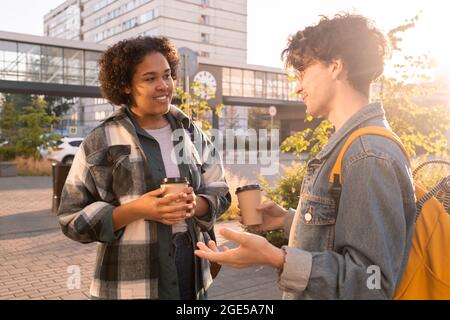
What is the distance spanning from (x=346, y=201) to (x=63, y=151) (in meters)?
20.5

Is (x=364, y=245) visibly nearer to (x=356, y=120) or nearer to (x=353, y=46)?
(x=356, y=120)

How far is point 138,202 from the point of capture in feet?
6.66

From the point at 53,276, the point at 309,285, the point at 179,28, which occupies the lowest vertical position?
the point at 53,276

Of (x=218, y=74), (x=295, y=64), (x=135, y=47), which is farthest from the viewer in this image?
(x=218, y=74)

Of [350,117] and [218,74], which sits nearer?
[350,117]

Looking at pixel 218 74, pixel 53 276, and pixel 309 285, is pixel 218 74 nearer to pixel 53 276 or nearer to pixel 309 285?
pixel 53 276

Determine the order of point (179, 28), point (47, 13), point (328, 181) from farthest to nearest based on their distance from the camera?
point (47, 13)
point (179, 28)
point (328, 181)

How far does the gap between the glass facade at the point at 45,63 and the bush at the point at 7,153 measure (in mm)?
8043

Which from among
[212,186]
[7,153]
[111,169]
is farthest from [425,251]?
[7,153]

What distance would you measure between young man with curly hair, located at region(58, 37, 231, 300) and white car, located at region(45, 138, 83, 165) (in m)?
18.7

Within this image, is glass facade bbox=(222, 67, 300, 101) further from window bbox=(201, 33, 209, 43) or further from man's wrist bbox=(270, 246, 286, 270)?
man's wrist bbox=(270, 246, 286, 270)

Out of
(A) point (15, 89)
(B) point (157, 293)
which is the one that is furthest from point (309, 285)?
(A) point (15, 89)

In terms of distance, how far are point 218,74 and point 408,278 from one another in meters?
35.6

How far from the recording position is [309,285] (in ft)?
4.42
